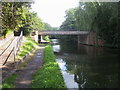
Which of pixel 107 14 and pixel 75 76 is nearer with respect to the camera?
pixel 75 76

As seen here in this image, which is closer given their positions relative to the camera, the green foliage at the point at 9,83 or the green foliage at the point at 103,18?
the green foliage at the point at 9,83

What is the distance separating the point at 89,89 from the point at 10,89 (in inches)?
179

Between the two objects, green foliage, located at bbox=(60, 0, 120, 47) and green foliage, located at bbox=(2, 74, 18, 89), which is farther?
green foliage, located at bbox=(60, 0, 120, 47)

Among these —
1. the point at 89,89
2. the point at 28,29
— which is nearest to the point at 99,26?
the point at 28,29

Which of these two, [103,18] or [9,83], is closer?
[9,83]

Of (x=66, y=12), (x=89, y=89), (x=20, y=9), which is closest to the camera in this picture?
(x=89, y=89)

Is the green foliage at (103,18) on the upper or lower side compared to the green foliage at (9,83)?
upper

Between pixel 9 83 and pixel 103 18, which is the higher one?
pixel 103 18

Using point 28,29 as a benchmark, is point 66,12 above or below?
above

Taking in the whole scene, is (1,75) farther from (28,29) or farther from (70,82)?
(28,29)

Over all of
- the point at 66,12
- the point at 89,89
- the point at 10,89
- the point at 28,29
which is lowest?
the point at 89,89

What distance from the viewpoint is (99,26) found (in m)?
34.3

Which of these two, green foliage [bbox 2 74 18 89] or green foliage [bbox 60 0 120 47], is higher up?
green foliage [bbox 60 0 120 47]

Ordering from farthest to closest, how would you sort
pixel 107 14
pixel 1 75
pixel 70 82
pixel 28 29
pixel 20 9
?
pixel 28 29 → pixel 107 14 → pixel 20 9 → pixel 70 82 → pixel 1 75
